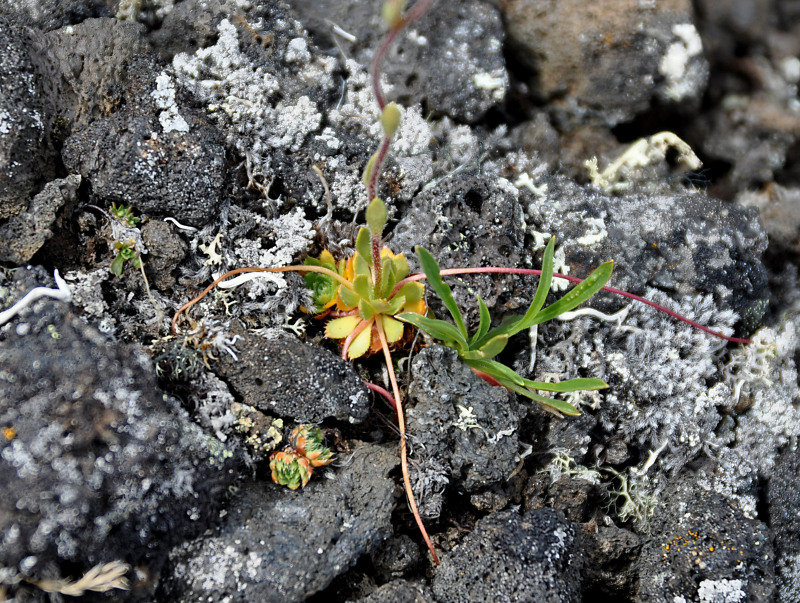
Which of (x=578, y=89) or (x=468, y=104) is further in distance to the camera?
(x=578, y=89)

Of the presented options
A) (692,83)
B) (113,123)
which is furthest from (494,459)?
(692,83)

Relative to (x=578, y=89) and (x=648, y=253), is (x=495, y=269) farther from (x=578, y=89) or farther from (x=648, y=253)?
(x=578, y=89)

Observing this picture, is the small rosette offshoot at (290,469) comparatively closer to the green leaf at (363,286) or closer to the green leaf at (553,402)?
the green leaf at (363,286)

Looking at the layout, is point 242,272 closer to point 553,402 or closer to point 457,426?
point 457,426

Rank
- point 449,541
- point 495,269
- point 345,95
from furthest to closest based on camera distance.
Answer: point 345,95, point 495,269, point 449,541

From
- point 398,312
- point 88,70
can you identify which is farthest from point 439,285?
point 88,70

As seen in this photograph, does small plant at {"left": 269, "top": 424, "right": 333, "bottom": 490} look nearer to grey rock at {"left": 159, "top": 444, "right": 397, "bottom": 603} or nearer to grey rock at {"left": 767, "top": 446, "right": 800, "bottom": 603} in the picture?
grey rock at {"left": 159, "top": 444, "right": 397, "bottom": 603}

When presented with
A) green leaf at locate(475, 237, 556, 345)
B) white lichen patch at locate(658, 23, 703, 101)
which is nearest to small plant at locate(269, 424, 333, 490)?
green leaf at locate(475, 237, 556, 345)
